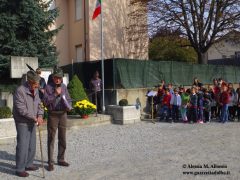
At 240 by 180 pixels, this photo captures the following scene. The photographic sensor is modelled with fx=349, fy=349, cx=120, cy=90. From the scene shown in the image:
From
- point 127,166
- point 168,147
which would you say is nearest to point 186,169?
point 127,166

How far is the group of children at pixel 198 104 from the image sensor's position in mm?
14078

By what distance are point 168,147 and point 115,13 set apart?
608 inches

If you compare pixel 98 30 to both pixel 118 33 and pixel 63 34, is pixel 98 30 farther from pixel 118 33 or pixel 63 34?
pixel 63 34

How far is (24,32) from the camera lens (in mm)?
14383

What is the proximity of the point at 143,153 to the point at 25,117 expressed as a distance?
3175 mm

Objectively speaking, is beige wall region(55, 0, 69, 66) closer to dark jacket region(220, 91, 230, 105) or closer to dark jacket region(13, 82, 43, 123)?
dark jacket region(220, 91, 230, 105)

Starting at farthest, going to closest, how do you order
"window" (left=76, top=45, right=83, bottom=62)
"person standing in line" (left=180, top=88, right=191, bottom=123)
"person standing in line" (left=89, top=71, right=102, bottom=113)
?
"window" (left=76, top=45, right=83, bottom=62) < "person standing in line" (left=89, top=71, right=102, bottom=113) < "person standing in line" (left=180, top=88, right=191, bottom=123)

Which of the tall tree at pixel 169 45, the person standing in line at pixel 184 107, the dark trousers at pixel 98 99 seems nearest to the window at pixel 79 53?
the tall tree at pixel 169 45

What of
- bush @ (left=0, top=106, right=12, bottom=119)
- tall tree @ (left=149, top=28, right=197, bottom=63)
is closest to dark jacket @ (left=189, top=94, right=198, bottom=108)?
bush @ (left=0, top=106, right=12, bottom=119)

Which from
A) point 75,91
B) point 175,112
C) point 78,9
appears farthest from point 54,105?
point 78,9

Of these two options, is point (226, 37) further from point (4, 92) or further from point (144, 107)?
point (4, 92)

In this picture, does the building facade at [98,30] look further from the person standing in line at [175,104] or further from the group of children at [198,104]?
the person standing in line at [175,104]

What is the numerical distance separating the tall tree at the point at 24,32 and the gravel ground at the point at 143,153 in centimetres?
399

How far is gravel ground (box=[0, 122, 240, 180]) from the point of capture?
6949 millimetres
